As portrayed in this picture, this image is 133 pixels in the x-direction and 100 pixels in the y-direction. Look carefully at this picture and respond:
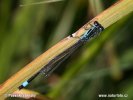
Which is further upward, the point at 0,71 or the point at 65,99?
the point at 0,71

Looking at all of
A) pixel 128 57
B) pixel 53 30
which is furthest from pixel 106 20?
pixel 53 30

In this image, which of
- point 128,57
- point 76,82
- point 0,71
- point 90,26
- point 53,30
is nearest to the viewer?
point 90,26

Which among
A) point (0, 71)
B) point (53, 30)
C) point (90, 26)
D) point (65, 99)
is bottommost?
point (90, 26)

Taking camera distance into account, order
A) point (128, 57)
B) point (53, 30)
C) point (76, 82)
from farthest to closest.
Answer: point (53, 30)
point (128, 57)
point (76, 82)

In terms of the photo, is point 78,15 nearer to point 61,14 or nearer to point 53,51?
point 61,14

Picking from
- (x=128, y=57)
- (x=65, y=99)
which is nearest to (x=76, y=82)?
(x=65, y=99)

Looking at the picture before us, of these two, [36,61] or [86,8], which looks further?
[86,8]
